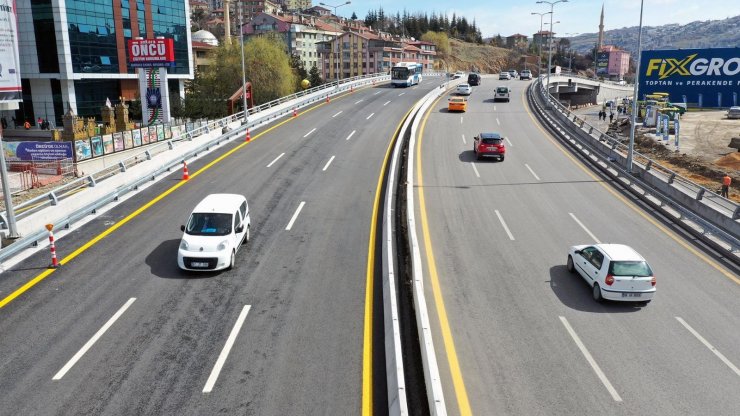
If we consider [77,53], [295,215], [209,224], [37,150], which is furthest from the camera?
[77,53]

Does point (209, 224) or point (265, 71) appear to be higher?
point (265, 71)

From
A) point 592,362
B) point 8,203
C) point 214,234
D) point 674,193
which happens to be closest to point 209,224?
point 214,234

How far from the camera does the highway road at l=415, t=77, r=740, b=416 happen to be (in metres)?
10.7

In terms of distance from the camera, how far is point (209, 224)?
1639 centimetres

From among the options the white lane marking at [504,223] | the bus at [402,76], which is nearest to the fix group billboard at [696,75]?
the bus at [402,76]

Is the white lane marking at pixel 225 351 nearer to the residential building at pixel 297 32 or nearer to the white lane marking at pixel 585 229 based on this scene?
the white lane marking at pixel 585 229

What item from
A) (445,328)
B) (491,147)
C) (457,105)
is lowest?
(445,328)

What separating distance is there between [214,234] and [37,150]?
1198 inches

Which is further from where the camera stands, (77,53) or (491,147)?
(77,53)

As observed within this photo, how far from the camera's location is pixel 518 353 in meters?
12.2

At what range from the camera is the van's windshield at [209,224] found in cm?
1614

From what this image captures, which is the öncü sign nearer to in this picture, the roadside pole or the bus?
the roadside pole

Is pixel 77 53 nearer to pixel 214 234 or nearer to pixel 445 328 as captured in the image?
pixel 214 234

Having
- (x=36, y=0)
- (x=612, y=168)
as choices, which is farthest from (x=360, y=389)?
(x=36, y=0)
